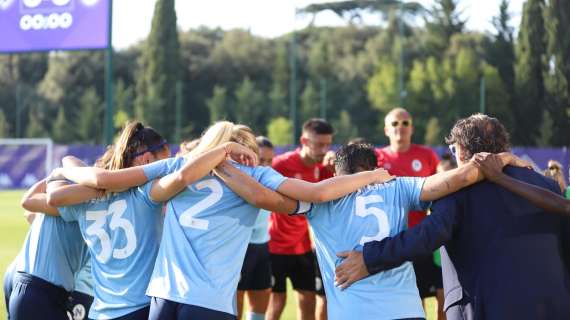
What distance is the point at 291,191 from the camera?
14.6ft

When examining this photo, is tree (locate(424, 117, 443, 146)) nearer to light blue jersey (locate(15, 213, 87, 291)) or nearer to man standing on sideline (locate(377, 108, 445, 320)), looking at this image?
man standing on sideline (locate(377, 108, 445, 320))

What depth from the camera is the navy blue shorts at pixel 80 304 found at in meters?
5.53

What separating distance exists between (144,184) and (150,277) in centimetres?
50

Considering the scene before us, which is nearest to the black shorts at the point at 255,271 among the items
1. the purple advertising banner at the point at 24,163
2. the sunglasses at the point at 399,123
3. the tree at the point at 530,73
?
the sunglasses at the point at 399,123

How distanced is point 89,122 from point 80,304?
53668 mm

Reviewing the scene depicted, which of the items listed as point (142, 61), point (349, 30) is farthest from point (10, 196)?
point (349, 30)

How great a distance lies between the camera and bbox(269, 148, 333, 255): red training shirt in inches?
338

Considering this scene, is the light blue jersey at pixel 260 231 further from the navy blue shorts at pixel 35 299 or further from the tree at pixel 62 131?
the tree at pixel 62 131

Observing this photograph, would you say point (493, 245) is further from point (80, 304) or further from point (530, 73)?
point (530, 73)

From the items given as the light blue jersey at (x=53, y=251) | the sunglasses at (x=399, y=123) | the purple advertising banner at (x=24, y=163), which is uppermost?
the sunglasses at (x=399, y=123)

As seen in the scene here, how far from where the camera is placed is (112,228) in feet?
15.5

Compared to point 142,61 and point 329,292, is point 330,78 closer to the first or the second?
point 142,61

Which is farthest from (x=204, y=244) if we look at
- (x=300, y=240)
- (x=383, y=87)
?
(x=383, y=87)

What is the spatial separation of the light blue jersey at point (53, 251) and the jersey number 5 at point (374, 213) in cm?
181
